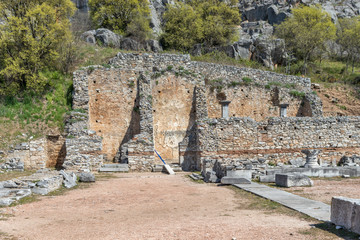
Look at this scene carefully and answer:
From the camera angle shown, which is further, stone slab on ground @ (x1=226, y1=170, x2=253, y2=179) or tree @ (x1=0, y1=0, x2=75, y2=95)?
tree @ (x1=0, y1=0, x2=75, y2=95)

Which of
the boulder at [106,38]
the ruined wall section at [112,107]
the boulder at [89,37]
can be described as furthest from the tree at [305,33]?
the ruined wall section at [112,107]

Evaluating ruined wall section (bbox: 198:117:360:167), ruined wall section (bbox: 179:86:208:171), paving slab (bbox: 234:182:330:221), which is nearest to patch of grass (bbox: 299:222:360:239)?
paving slab (bbox: 234:182:330:221)

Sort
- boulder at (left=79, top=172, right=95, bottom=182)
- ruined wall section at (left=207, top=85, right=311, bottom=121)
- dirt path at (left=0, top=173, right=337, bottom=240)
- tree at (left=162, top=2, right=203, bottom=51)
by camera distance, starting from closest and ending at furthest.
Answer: dirt path at (left=0, top=173, right=337, bottom=240)
boulder at (left=79, top=172, right=95, bottom=182)
ruined wall section at (left=207, top=85, right=311, bottom=121)
tree at (left=162, top=2, right=203, bottom=51)

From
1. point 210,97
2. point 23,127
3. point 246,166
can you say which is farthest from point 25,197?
point 210,97

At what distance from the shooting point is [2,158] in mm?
16234

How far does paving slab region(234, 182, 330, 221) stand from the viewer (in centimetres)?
698

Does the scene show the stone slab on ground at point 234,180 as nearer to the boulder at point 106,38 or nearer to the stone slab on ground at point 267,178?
the stone slab on ground at point 267,178

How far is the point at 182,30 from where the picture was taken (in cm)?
3575

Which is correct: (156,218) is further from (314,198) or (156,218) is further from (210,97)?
(210,97)

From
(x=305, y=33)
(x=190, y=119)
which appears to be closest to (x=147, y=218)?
(x=190, y=119)

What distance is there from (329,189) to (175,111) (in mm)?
12933

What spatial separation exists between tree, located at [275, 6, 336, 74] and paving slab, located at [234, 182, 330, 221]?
27459mm

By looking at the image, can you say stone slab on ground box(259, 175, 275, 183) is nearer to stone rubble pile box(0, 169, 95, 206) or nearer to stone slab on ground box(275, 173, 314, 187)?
stone slab on ground box(275, 173, 314, 187)

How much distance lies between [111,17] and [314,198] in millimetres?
33530
